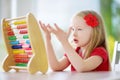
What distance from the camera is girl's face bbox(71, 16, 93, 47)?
1016 millimetres

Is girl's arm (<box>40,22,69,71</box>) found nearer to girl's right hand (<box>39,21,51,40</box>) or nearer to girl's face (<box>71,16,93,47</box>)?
girl's right hand (<box>39,21,51,40</box>)

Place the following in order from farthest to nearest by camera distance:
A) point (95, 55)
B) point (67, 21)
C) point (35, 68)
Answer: point (67, 21)
point (95, 55)
point (35, 68)

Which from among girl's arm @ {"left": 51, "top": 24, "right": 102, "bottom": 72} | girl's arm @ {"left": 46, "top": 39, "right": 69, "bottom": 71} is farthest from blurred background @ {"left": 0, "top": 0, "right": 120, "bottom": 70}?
girl's arm @ {"left": 51, "top": 24, "right": 102, "bottom": 72}

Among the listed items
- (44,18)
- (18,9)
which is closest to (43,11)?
(44,18)

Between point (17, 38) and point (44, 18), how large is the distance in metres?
1.15

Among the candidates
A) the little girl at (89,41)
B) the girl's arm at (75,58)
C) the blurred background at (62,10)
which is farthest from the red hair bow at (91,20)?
the blurred background at (62,10)

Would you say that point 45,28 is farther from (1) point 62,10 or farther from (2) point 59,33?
(1) point 62,10

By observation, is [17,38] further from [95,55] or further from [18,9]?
[18,9]

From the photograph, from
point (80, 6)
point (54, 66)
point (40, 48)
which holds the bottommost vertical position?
point (54, 66)

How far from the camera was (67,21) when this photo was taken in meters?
2.09

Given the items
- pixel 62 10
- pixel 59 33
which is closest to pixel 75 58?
pixel 59 33

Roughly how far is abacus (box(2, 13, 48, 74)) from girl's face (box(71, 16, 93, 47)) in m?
0.19

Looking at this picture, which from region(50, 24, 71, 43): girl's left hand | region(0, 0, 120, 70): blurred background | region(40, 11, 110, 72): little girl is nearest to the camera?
region(50, 24, 71, 43): girl's left hand

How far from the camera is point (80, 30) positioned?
102cm
